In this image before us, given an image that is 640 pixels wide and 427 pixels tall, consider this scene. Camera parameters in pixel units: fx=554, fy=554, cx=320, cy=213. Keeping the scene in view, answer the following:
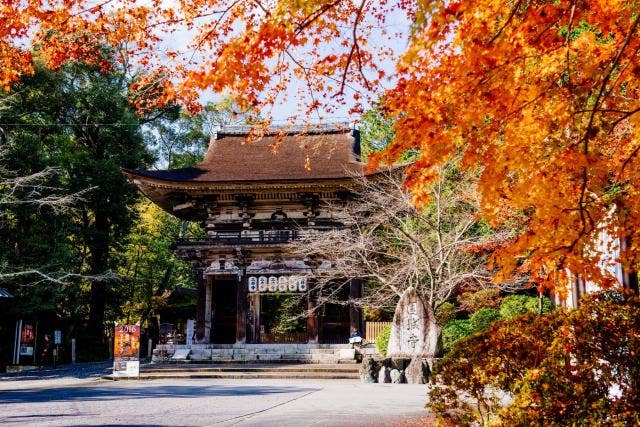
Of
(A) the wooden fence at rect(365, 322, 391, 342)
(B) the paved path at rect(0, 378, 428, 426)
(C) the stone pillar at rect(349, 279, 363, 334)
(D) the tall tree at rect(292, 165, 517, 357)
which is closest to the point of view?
(B) the paved path at rect(0, 378, 428, 426)

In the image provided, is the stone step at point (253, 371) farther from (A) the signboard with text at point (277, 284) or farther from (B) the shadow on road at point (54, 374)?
(A) the signboard with text at point (277, 284)

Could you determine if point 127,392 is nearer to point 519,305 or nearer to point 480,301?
point 480,301

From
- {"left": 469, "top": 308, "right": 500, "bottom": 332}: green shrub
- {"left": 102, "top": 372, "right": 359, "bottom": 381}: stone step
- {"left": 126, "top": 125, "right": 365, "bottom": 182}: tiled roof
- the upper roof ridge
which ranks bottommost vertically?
{"left": 102, "top": 372, "right": 359, "bottom": 381}: stone step

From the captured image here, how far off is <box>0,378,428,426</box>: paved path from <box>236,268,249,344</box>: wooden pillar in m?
5.34

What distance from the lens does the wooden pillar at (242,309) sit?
741 inches

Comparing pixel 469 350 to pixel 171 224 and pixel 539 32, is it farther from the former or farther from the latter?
pixel 171 224

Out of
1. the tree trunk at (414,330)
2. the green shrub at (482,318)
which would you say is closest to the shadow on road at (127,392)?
the tree trunk at (414,330)

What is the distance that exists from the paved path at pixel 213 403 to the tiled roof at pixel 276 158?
809cm

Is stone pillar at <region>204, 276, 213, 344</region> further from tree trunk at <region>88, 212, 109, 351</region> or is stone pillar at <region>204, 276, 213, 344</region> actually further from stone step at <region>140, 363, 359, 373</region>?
tree trunk at <region>88, 212, 109, 351</region>

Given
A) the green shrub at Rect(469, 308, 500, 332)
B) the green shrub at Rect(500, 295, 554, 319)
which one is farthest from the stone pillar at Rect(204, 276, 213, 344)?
the green shrub at Rect(500, 295, 554, 319)

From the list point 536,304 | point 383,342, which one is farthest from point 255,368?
point 536,304

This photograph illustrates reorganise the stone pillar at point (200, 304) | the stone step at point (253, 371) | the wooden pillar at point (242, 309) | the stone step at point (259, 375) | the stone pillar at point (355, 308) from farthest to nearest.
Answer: the stone pillar at point (200, 304) < the wooden pillar at point (242, 309) < the stone pillar at point (355, 308) < the stone step at point (253, 371) < the stone step at point (259, 375)

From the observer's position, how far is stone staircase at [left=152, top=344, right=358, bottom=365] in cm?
1734

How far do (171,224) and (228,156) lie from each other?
13.8 m
